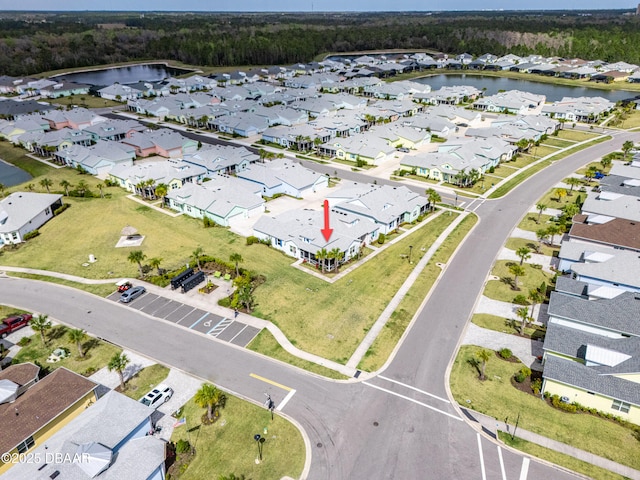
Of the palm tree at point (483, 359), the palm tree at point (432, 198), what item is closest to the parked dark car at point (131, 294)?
the palm tree at point (483, 359)

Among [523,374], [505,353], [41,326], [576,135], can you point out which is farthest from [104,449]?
[576,135]

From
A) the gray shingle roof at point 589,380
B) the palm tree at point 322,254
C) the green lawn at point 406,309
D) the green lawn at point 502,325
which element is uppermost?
the palm tree at point 322,254

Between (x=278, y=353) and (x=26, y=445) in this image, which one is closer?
(x=26, y=445)

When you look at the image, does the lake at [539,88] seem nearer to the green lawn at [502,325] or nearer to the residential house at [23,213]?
the green lawn at [502,325]

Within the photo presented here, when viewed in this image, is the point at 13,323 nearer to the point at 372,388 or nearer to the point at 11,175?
the point at 372,388

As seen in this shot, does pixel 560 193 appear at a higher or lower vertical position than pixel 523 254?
higher

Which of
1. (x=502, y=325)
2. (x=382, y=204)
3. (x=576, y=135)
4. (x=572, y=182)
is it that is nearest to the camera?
(x=502, y=325)

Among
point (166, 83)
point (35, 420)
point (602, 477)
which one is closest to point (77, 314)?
point (35, 420)
